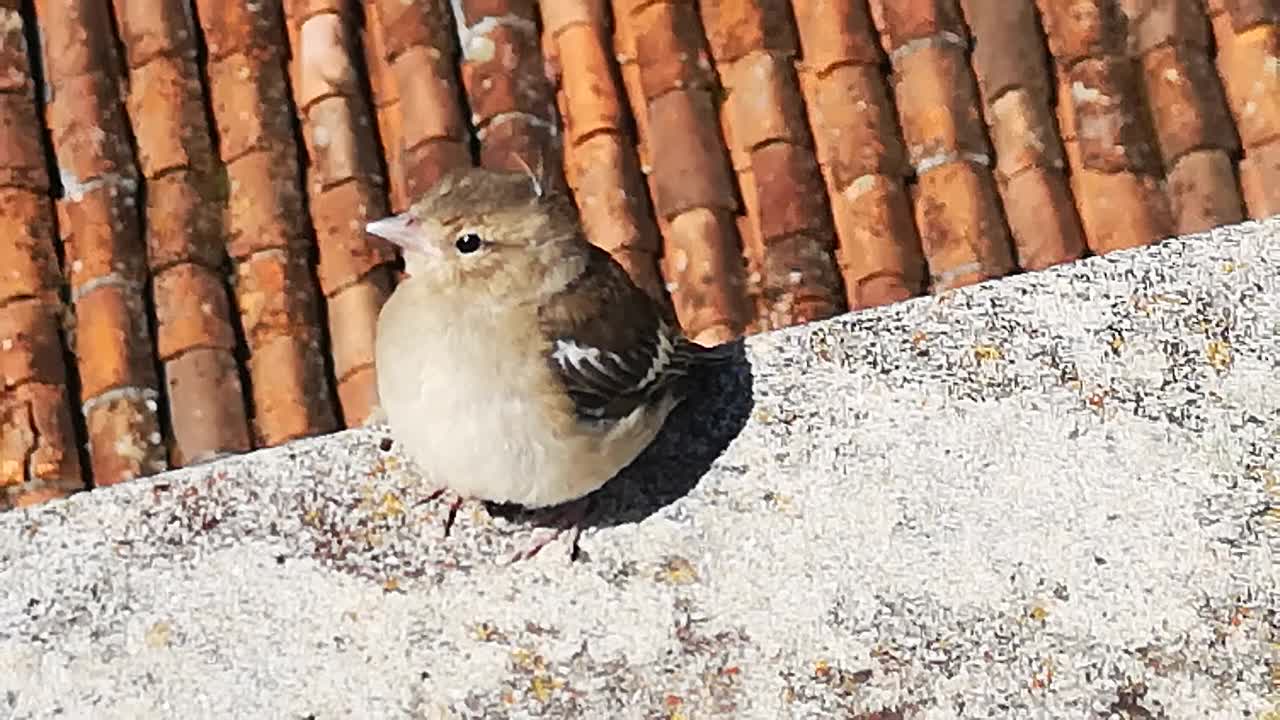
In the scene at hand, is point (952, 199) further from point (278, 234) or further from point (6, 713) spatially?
point (6, 713)

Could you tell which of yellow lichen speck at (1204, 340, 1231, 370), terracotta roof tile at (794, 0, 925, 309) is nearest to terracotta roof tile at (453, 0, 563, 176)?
terracotta roof tile at (794, 0, 925, 309)

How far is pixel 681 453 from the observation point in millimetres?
2705

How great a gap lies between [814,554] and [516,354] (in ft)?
2.18

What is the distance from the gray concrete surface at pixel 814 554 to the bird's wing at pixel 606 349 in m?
0.11

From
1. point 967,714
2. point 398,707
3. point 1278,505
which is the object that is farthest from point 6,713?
point 1278,505

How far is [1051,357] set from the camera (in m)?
2.64

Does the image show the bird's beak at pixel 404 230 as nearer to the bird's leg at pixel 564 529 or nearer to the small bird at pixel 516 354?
the small bird at pixel 516 354

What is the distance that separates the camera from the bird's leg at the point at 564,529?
2533mm

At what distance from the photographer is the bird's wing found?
2.82 meters

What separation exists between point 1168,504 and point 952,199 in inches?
83.5

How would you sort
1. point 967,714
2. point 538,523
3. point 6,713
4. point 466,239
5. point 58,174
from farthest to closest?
point 58,174
point 466,239
point 538,523
point 6,713
point 967,714

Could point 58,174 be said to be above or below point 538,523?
above

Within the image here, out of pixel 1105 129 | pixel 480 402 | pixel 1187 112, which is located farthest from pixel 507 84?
pixel 480 402

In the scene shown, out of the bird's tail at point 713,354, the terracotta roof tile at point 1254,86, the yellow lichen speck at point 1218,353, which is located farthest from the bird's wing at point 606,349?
the terracotta roof tile at point 1254,86
